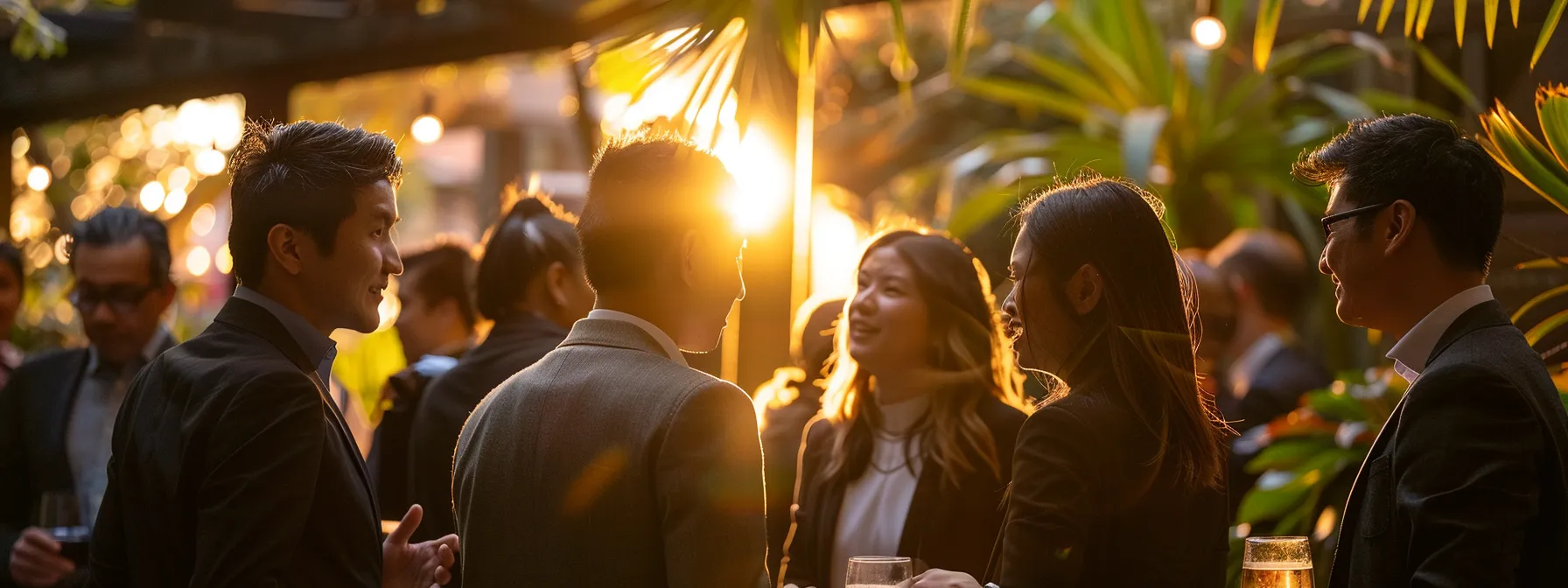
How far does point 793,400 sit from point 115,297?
1791 millimetres

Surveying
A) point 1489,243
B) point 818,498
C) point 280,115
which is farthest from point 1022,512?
point 280,115

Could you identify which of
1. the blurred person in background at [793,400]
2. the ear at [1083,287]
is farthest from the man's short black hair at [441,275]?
the ear at [1083,287]

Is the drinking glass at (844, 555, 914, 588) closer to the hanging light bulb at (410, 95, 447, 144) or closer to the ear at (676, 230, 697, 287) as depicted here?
the ear at (676, 230, 697, 287)

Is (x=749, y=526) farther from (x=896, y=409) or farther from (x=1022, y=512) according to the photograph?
(x=896, y=409)

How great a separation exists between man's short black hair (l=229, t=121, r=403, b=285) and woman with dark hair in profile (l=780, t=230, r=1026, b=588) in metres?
1.25

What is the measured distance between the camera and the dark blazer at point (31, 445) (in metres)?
3.85

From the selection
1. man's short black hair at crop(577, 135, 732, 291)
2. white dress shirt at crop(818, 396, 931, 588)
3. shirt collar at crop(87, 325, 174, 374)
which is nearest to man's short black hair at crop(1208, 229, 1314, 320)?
white dress shirt at crop(818, 396, 931, 588)

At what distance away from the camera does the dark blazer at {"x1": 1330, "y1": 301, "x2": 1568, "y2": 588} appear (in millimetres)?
1878

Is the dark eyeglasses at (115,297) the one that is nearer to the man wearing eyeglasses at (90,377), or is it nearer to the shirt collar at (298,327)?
the man wearing eyeglasses at (90,377)

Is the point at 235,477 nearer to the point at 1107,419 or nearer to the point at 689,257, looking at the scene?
the point at 689,257

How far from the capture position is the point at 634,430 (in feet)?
6.38

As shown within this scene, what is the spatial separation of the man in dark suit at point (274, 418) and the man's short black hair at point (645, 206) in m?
Answer: 0.45

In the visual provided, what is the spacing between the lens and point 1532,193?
12.3 ft

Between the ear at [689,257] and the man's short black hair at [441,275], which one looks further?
the man's short black hair at [441,275]
